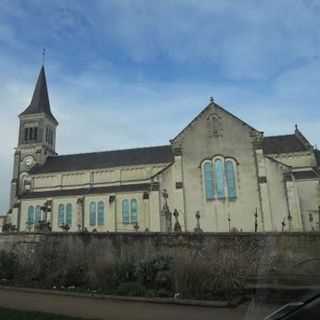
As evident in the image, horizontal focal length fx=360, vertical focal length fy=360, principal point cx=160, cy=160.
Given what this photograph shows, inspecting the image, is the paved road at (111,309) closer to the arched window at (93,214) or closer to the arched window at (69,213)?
the arched window at (93,214)

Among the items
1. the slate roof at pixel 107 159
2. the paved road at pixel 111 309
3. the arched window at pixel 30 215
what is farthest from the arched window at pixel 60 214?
the paved road at pixel 111 309

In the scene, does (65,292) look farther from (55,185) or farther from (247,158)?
(55,185)

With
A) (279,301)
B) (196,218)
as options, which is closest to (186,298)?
(279,301)

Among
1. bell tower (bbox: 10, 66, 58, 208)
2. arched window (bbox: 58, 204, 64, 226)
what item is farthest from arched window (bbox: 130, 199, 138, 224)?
bell tower (bbox: 10, 66, 58, 208)

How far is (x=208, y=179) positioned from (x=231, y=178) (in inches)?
81.0

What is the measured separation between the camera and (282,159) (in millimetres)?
42906

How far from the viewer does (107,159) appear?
5397cm

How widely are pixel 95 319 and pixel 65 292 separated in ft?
15.7

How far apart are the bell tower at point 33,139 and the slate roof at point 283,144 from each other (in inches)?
1351

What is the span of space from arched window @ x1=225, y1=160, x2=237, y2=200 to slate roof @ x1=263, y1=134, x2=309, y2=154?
13.6 meters

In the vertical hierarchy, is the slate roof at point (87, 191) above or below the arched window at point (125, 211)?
above

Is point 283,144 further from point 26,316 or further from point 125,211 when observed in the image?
point 26,316

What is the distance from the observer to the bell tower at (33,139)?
5678cm

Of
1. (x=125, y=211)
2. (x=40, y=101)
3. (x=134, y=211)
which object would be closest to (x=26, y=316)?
(x=134, y=211)
